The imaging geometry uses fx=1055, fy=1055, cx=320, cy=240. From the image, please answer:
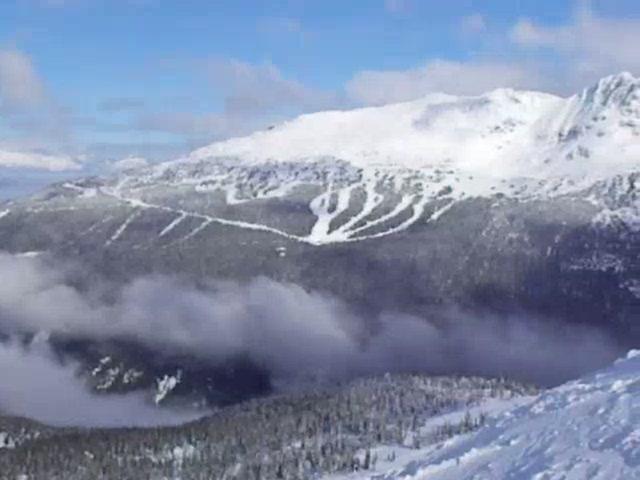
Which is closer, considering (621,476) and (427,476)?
(621,476)

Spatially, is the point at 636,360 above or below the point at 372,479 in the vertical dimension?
above

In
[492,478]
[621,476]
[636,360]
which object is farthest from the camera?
[636,360]

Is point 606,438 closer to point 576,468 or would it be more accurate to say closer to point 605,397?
point 576,468

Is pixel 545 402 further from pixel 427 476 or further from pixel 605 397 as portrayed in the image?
pixel 427 476

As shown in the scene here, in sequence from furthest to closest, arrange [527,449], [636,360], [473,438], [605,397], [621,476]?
[636,360] → [473,438] → [605,397] → [527,449] → [621,476]

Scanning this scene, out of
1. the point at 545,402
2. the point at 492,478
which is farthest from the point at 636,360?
the point at 492,478

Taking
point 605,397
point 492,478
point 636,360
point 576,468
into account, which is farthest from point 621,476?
point 636,360
